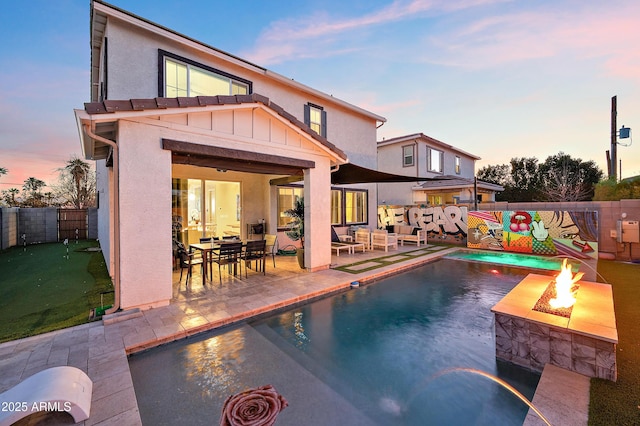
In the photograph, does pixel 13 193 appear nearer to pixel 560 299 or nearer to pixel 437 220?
pixel 437 220

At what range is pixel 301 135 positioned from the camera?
24.6 ft

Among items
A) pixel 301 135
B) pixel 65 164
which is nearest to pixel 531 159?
pixel 301 135

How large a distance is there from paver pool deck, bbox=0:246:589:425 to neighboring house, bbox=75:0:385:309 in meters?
0.64

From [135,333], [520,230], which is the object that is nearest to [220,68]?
[135,333]

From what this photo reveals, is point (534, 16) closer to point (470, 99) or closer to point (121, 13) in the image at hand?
point (470, 99)

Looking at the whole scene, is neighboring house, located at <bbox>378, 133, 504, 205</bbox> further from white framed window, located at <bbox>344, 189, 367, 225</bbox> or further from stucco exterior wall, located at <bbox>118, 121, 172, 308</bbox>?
stucco exterior wall, located at <bbox>118, 121, 172, 308</bbox>

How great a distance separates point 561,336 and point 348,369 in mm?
2664

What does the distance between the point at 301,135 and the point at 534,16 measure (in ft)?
27.8

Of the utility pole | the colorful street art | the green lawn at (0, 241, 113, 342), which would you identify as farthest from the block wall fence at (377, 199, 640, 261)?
the green lawn at (0, 241, 113, 342)

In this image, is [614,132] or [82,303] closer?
[82,303]

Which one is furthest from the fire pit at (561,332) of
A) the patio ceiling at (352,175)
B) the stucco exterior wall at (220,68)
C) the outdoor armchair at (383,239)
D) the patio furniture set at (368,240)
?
the stucco exterior wall at (220,68)

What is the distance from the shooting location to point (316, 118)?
39.6ft

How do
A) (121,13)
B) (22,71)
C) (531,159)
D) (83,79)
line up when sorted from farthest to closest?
1. (531,159)
2. (83,79)
3. (22,71)
4. (121,13)

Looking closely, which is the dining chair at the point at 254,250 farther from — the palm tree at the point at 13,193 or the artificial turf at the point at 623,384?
the palm tree at the point at 13,193
